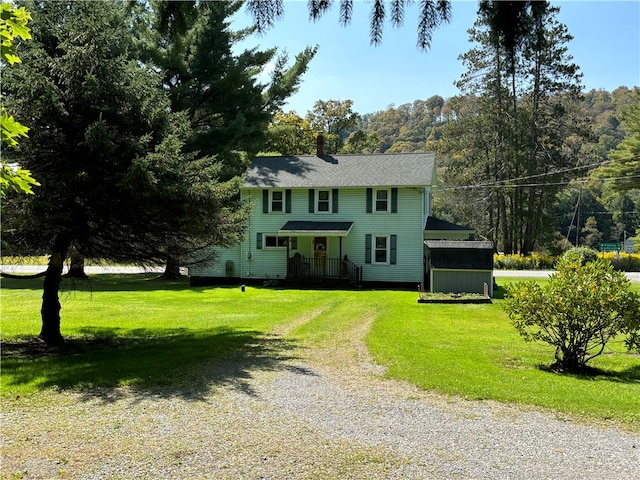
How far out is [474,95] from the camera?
43625 millimetres

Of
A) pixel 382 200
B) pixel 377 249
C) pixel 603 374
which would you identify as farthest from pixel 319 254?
pixel 603 374

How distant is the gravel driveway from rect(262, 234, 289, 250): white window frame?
60.5ft

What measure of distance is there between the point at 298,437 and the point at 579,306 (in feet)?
17.7

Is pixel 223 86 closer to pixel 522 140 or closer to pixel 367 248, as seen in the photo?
pixel 367 248

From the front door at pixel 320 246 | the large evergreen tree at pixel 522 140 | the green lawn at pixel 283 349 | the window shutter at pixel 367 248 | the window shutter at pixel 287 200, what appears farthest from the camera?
the large evergreen tree at pixel 522 140

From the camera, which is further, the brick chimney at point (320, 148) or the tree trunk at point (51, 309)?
the brick chimney at point (320, 148)

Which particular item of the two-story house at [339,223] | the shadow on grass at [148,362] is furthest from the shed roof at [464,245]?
the shadow on grass at [148,362]

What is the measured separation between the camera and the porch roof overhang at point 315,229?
79.3 ft

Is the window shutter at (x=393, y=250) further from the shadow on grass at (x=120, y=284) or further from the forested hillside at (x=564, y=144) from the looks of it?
the forested hillside at (x=564, y=144)

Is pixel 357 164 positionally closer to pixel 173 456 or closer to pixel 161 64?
pixel 161 64

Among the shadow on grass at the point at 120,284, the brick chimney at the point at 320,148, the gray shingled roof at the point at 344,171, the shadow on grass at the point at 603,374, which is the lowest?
the shadow on grass at the point at 603,374

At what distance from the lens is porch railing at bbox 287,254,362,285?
2477 cm

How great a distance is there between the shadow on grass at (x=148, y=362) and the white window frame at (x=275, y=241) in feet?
45.0

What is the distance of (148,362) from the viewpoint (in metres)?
9.38
